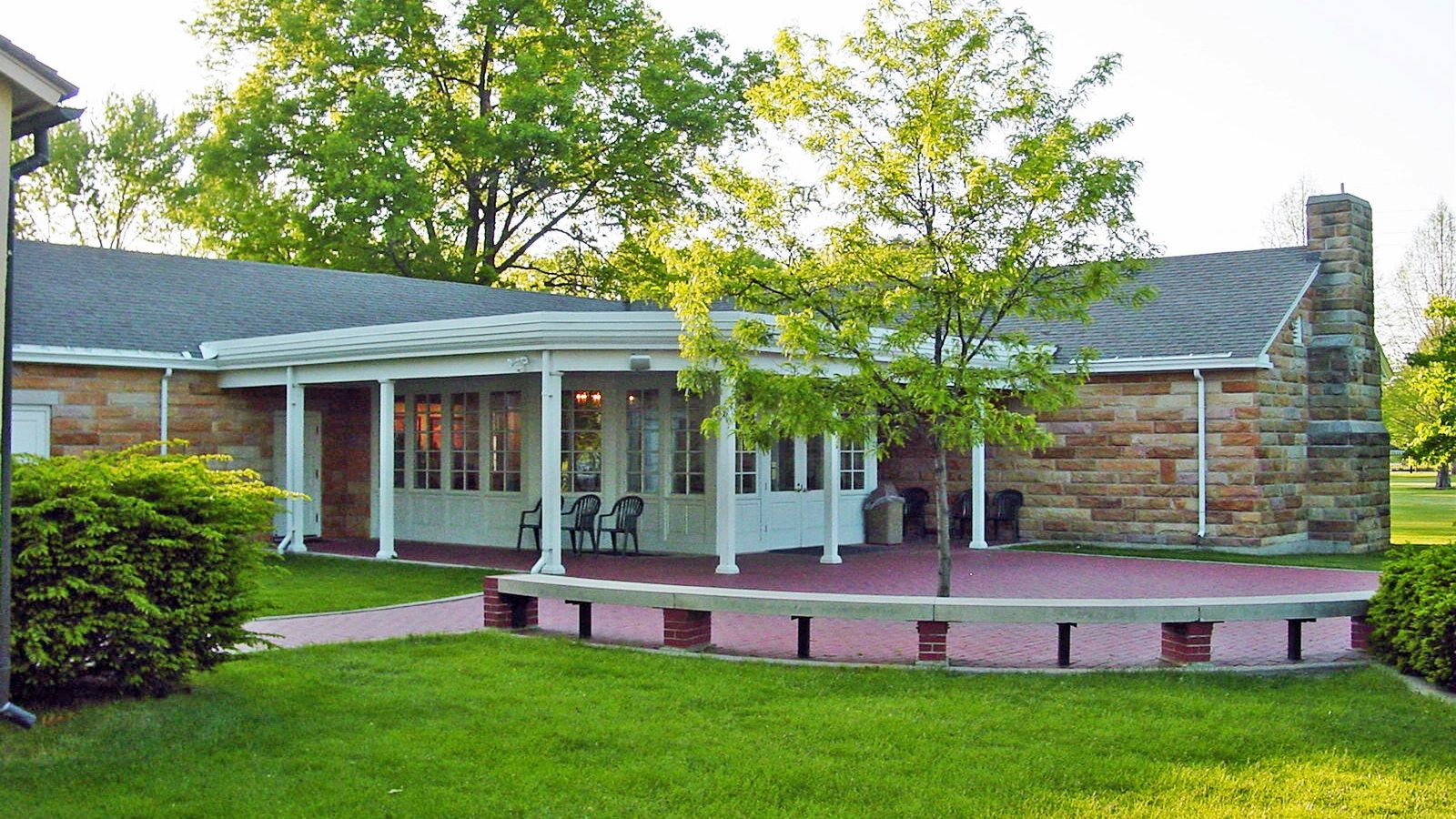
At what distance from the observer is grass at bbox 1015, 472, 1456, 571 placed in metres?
17.7

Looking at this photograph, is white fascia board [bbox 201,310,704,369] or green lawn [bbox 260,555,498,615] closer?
green lawn [bbox 260,555,498,615]

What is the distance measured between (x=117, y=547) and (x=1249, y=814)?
6.04 metres

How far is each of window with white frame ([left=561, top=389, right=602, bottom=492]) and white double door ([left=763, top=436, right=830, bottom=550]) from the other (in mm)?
2377

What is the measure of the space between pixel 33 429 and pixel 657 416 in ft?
26.5

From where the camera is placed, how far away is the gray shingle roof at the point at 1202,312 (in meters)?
19.2

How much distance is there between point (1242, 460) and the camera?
1864 centimetres

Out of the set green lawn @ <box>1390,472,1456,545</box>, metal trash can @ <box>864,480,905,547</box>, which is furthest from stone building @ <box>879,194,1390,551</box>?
metal trash can @ <box>864,480,905,547</box>

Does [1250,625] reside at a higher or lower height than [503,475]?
lower

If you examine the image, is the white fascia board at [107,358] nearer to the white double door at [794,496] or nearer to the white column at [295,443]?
the white column at [295,443]

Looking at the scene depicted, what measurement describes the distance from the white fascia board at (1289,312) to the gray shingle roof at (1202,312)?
40 millimetres

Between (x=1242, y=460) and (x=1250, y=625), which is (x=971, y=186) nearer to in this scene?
(x=1250, y=625)

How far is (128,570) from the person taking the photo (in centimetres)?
740

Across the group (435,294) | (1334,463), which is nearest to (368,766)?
(1334,463)

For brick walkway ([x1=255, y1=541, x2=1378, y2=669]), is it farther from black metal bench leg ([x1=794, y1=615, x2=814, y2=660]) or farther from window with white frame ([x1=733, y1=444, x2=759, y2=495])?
window with white frame ([x1=733, y1=444, x2=759, y2=495])
